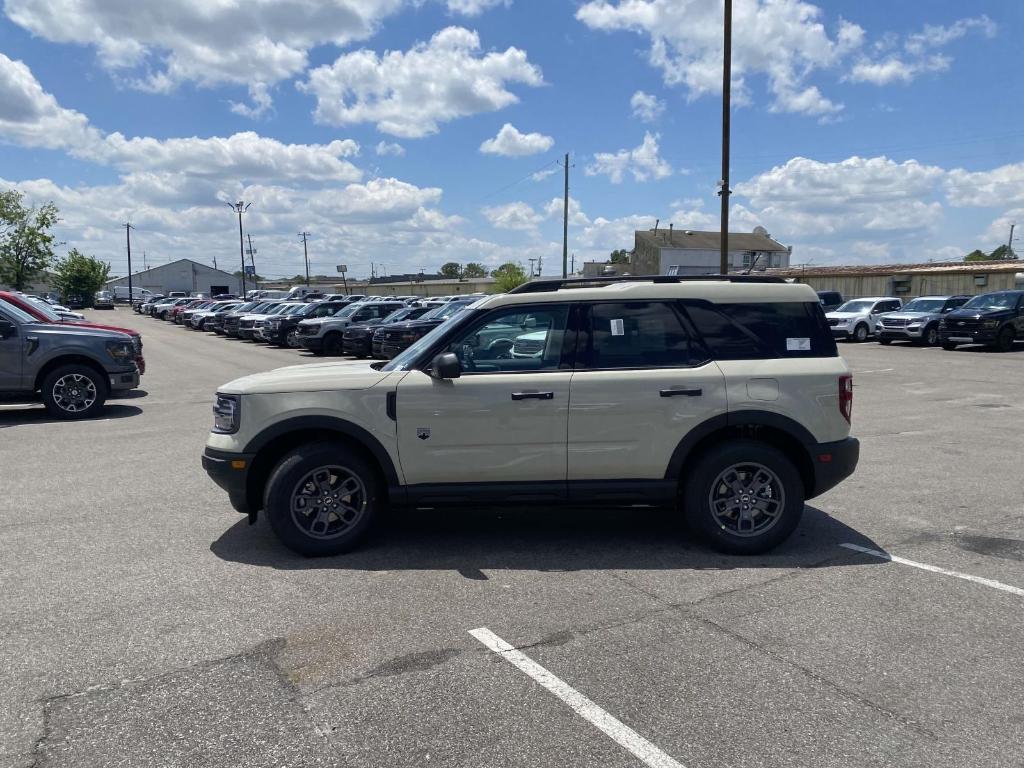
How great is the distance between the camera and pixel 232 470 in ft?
17.2

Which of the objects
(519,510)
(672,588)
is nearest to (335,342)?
(519,510)

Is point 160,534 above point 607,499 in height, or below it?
below

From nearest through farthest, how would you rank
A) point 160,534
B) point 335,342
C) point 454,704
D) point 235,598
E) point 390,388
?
point 454,704
point 235,598
point 390,388
point 160,534
point 335,342

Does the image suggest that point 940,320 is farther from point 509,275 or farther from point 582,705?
point 509,275

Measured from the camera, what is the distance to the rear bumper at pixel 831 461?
5.32 meters

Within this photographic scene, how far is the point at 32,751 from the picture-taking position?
302cm

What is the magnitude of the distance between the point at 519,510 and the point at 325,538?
5.78ft

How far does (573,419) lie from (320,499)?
1.78 metres

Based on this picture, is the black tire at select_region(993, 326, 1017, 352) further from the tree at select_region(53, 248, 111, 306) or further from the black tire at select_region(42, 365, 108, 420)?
the tree at select_region(53, 248, 111, 306)

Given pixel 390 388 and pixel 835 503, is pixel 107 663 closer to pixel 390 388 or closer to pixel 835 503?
pixel 390 388

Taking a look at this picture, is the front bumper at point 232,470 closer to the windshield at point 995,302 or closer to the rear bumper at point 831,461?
the rear bumper at point 831,461

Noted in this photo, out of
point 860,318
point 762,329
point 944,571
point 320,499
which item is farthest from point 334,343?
point 944,571

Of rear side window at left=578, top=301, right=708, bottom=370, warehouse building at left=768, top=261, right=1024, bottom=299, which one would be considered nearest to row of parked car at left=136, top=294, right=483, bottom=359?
rear side window at left=578, top=301, right=708, bottom=370

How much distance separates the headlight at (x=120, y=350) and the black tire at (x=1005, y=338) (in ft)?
76.1
